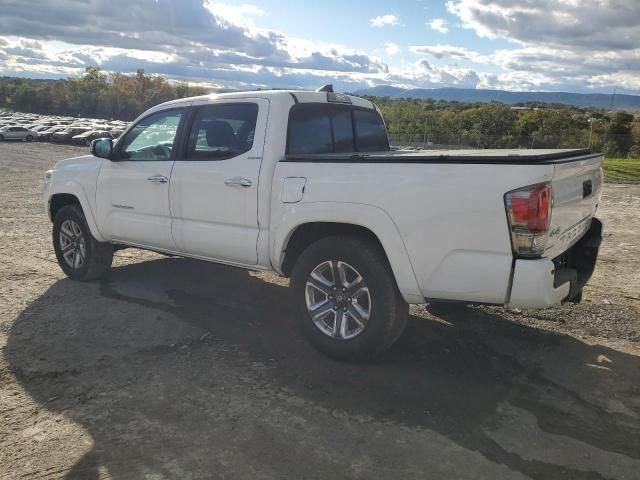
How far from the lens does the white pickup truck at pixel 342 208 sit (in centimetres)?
333

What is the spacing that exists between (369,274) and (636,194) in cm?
1315

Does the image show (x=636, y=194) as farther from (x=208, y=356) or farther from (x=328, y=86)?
(x=208, y=356)

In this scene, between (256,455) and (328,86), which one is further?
(328,86)

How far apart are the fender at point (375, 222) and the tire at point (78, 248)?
2.88 m

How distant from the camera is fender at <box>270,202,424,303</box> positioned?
3672 millimetres

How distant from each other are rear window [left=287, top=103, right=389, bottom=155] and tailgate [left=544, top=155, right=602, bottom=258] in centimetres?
202

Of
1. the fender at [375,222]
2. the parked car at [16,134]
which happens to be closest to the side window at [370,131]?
the fender at [375,222]

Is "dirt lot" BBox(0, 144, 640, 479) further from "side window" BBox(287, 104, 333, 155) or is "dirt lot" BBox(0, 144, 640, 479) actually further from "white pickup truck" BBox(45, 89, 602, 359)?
"side window" BBox(287, 104, 333, 155)

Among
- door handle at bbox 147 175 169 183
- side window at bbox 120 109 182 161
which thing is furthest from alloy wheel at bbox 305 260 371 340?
side window at bbox 120 109 182 161

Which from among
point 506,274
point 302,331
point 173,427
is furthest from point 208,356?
point 506,274

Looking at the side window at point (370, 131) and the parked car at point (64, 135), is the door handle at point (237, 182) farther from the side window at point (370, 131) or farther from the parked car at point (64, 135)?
the parked car at point (64, 135)

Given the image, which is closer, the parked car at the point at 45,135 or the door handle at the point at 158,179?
the door handle at the point at 158,179

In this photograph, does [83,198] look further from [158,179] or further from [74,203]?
[158,179]

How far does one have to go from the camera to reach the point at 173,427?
3.20m
